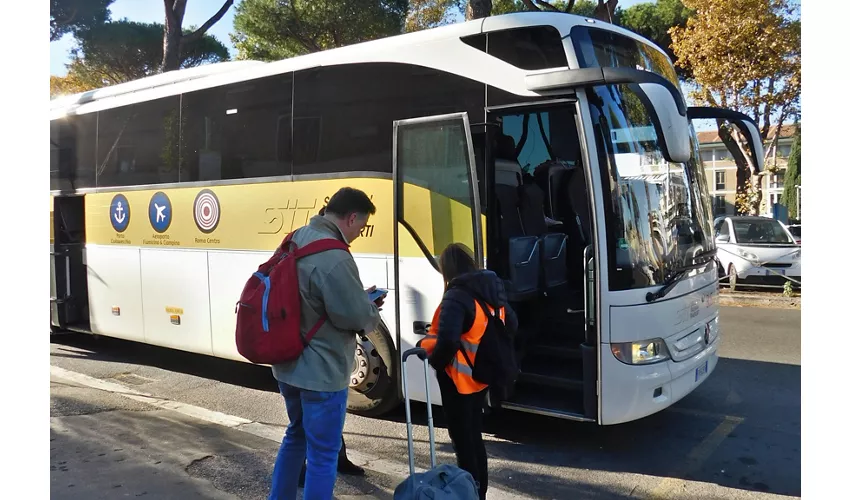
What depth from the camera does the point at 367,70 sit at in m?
5.87

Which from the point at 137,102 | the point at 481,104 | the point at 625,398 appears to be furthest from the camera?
the point at 137,102

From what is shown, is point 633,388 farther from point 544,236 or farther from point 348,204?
point 348,204

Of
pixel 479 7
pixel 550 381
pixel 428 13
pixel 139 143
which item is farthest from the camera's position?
pixel 428 13

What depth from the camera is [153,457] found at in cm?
514

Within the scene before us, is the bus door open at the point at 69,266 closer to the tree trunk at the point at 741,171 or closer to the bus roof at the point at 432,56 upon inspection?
the bus roof at the point at 432,56

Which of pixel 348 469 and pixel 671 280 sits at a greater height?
pixel 671 280

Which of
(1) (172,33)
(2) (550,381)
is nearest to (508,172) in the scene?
(2) (550,381)

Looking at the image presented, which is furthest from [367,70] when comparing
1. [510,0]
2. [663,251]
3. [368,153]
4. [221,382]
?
[510,0]

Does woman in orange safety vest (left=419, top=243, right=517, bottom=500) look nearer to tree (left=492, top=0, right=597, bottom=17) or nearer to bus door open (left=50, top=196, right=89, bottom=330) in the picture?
bus door open (left=50, top=196, right=89, bottom=330)

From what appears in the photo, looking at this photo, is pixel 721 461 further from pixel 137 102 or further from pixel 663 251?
pixel 137 102

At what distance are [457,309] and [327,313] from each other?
2.67ft

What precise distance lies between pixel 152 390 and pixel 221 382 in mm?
733

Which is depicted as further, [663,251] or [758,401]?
[758,401]

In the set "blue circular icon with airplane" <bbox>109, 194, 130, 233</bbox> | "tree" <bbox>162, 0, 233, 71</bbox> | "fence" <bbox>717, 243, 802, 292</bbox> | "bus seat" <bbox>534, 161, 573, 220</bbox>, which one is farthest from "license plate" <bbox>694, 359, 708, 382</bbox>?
"tree" <bbox>162, 0, 233, 71</bbox>
